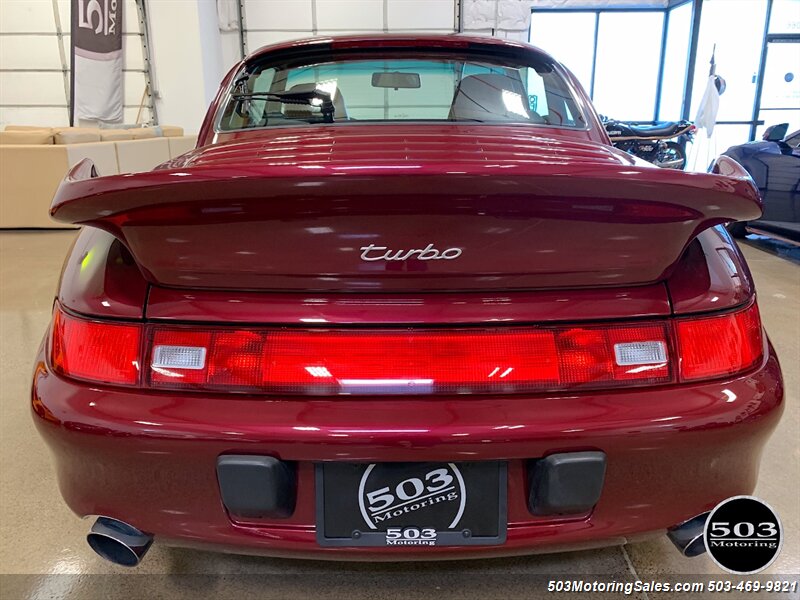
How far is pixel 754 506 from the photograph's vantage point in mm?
1187

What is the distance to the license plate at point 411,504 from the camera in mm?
→ 1016

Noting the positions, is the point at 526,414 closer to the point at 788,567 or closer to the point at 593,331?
the point at 593,331

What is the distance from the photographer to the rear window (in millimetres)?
1856

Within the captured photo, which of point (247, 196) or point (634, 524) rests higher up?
point (247, 196)

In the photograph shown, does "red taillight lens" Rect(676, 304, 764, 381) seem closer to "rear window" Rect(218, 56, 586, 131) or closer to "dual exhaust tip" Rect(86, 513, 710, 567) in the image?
"dual exhaust tip" Rect(86, 513, 710, 567)

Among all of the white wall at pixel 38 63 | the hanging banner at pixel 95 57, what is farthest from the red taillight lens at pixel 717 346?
the hanging banner at pixel 95 57

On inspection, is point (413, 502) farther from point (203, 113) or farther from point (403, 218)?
point (203, 113)

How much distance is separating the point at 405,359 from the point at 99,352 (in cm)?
58

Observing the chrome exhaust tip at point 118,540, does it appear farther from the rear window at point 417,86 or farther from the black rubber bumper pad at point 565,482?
the rear window at point 417,86

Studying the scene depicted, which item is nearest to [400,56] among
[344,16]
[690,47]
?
[344,16]

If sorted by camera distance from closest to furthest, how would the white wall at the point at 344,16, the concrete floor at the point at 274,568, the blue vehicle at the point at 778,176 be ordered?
the concrete floor at the point at 274,568 < the blue vehicle at the point at 778,176 < the white wall at the point at 344,16

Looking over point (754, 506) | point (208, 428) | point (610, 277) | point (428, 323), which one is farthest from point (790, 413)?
point (208, 428)

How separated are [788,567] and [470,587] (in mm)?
835

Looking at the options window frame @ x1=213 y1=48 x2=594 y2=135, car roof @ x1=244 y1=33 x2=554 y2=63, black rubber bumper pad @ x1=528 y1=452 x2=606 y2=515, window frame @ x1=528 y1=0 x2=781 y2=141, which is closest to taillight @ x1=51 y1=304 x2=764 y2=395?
black rubber bumper pad @ x1=528 y1=452 x2=606 y2=515
